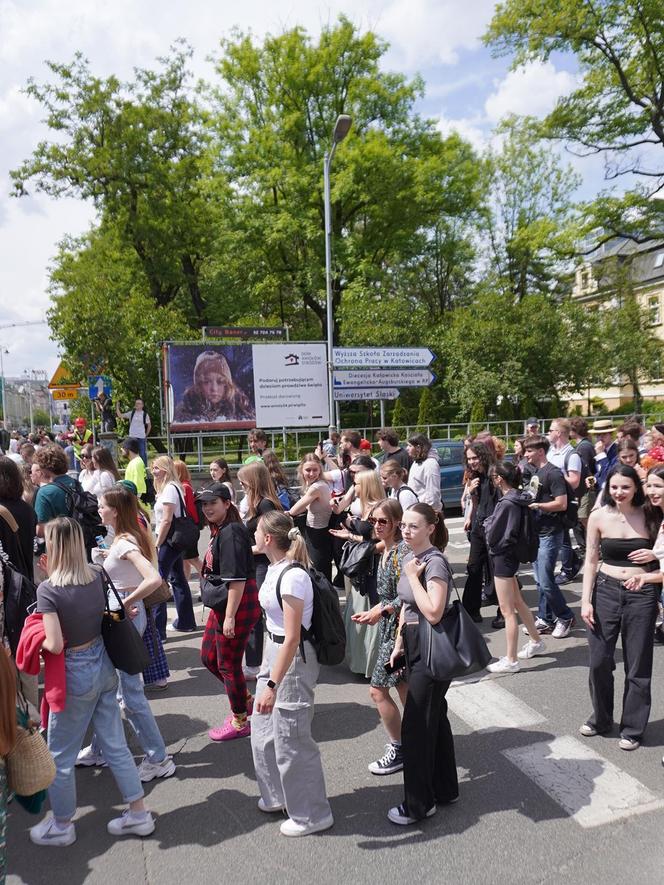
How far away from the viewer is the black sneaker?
414cm

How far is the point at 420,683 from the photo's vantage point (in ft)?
11.6

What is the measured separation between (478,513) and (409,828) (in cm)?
374

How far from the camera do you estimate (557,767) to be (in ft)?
13.6

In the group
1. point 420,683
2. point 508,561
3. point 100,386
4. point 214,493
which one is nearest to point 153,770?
point 214,493

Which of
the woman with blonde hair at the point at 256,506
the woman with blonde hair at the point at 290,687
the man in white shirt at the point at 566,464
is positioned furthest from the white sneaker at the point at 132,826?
the man in white shirt at the point at 566,464

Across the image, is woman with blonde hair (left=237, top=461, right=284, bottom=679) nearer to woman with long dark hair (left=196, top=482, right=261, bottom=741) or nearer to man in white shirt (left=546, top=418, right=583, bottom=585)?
woman with long dark hair (left=196, top=482, right=261, bottom=741)

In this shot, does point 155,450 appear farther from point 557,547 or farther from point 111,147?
point 557,547

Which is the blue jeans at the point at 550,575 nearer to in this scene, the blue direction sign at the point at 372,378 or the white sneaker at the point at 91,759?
the white sneaker at the point at 91,759

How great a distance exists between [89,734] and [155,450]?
17950mm

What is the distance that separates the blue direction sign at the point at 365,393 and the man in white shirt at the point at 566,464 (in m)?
10.0

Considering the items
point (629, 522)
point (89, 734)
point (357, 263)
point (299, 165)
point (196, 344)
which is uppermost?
point (299, 165)

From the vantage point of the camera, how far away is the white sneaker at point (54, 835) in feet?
11.7

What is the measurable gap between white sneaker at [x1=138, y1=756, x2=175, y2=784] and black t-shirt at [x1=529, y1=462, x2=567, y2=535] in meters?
3.97

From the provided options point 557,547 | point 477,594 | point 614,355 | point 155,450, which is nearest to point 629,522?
point 557,547
